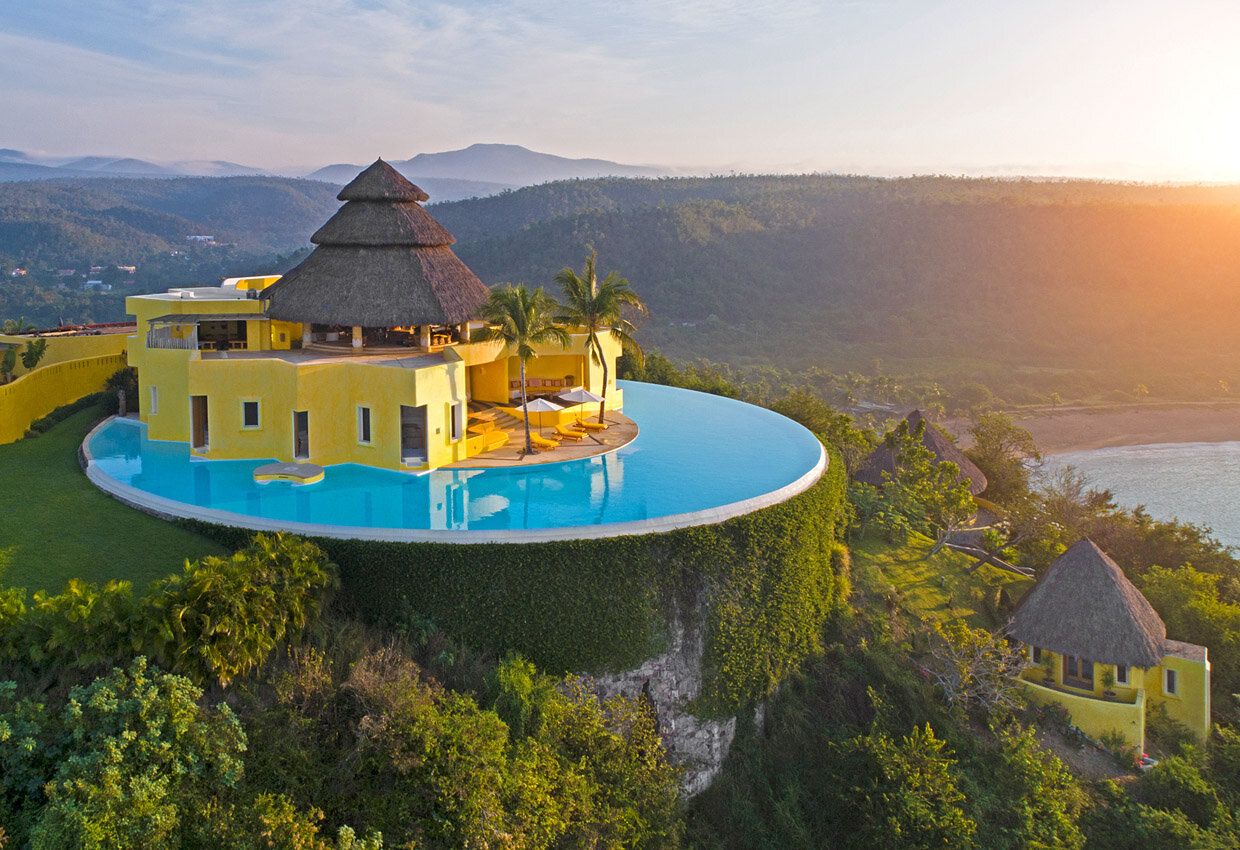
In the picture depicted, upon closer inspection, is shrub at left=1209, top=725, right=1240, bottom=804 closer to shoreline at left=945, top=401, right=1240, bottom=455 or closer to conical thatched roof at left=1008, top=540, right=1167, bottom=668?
conical thatched roof at left=1008, top=540, right=1167, bottom=668

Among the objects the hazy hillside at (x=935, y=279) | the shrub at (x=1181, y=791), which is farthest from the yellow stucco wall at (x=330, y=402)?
the hazy hillside at (x=935, y=279)

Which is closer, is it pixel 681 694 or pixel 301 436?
pixel 681 694

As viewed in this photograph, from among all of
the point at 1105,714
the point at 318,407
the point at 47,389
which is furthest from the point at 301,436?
the point at 1105,714

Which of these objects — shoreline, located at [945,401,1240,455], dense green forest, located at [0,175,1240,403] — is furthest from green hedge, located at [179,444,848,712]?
dense green forest, located at [0,175,1240,403]

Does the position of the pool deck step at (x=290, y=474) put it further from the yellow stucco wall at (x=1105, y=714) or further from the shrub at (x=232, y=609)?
the yellow stucco wall at (x=1105, y=714)

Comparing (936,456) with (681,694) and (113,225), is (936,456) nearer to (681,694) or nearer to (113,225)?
(681,694)

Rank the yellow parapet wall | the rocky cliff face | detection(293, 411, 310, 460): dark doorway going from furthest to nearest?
the yellow parapet wall < detection(293, 411, 310, 460): dark doorway < the rocky cliff face

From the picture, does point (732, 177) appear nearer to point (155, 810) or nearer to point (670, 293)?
point (670, 293)
